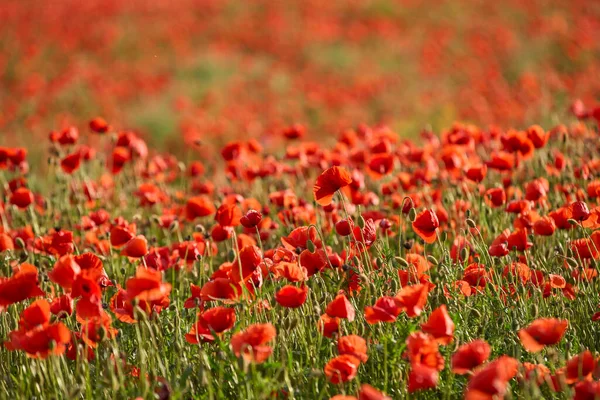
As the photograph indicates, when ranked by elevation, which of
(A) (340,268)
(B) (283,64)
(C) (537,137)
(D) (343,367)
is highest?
(C) (537,137)

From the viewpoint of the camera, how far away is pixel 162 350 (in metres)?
2.17

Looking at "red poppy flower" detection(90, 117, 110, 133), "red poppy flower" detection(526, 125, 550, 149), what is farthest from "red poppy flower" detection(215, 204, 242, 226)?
"red poppy flower" detection(90, 117, 110, 133)

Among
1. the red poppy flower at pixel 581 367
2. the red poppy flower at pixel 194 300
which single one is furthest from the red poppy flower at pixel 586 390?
the red poppy flower at pixel 194 300

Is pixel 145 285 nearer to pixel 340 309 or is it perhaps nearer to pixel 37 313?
pixel 37 313

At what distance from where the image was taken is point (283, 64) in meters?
11.2

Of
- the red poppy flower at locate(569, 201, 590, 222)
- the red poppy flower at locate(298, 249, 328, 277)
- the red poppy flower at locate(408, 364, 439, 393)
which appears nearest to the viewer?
the red poppy flower at locate(408, 364, 439, 393)

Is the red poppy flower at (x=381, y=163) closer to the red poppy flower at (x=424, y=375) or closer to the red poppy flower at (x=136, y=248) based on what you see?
the red poppy flower at (x=136, y=248)

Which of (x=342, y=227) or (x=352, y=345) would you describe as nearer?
(x=352, y=345)

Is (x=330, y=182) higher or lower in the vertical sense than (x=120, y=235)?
higher

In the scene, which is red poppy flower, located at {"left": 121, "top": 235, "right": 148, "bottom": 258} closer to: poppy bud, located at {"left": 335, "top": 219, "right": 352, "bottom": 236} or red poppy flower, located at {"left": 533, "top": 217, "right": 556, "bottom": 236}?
poppy bud, located at {"left": 335, "top": 219, "right": 352, "bottom": 236}

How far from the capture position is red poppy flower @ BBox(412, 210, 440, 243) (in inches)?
87.4

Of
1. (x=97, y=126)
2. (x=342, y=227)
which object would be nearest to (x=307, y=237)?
(x=342, y=227)

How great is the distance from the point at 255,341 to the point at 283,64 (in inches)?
382

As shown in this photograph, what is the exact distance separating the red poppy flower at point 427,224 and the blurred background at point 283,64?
4616 millimetres
